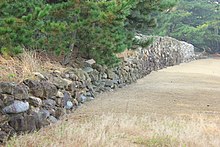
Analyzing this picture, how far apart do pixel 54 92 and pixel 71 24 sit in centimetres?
153

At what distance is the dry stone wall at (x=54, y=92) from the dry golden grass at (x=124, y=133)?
22cm

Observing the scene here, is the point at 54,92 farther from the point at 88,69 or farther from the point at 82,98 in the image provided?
the point at 88,69

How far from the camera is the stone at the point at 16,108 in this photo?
412cm

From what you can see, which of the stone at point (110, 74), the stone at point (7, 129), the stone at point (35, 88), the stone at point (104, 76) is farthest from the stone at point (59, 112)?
the stone at point (110, 74)

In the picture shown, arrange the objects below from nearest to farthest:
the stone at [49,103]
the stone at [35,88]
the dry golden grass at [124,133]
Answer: the dry golden grass at [124,133], the stone at [35,88], the stone at [49,103]

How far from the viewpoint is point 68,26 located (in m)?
6.35

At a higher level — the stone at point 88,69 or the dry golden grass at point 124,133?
the stone at point 88,69

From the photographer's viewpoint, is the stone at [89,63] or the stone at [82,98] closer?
the stone at [82,98]

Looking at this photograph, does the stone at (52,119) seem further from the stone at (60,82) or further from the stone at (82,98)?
the stone at (82,98)

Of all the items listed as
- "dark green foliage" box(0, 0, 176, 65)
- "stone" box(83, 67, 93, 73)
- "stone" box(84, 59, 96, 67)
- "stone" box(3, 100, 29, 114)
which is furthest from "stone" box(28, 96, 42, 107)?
"stone" box(84, 59, 96, 67)

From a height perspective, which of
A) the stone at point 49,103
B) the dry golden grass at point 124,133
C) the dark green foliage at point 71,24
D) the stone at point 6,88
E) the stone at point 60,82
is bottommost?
the dry golden grass at point 124,133

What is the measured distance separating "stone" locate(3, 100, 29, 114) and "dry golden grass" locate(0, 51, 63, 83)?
1.68 feet

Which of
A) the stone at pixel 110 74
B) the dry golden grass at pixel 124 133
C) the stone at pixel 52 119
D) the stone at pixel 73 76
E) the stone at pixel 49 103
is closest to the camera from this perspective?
the dry golden grass at pixel 124 133

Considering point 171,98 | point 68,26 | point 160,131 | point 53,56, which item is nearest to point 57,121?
point 160,131
